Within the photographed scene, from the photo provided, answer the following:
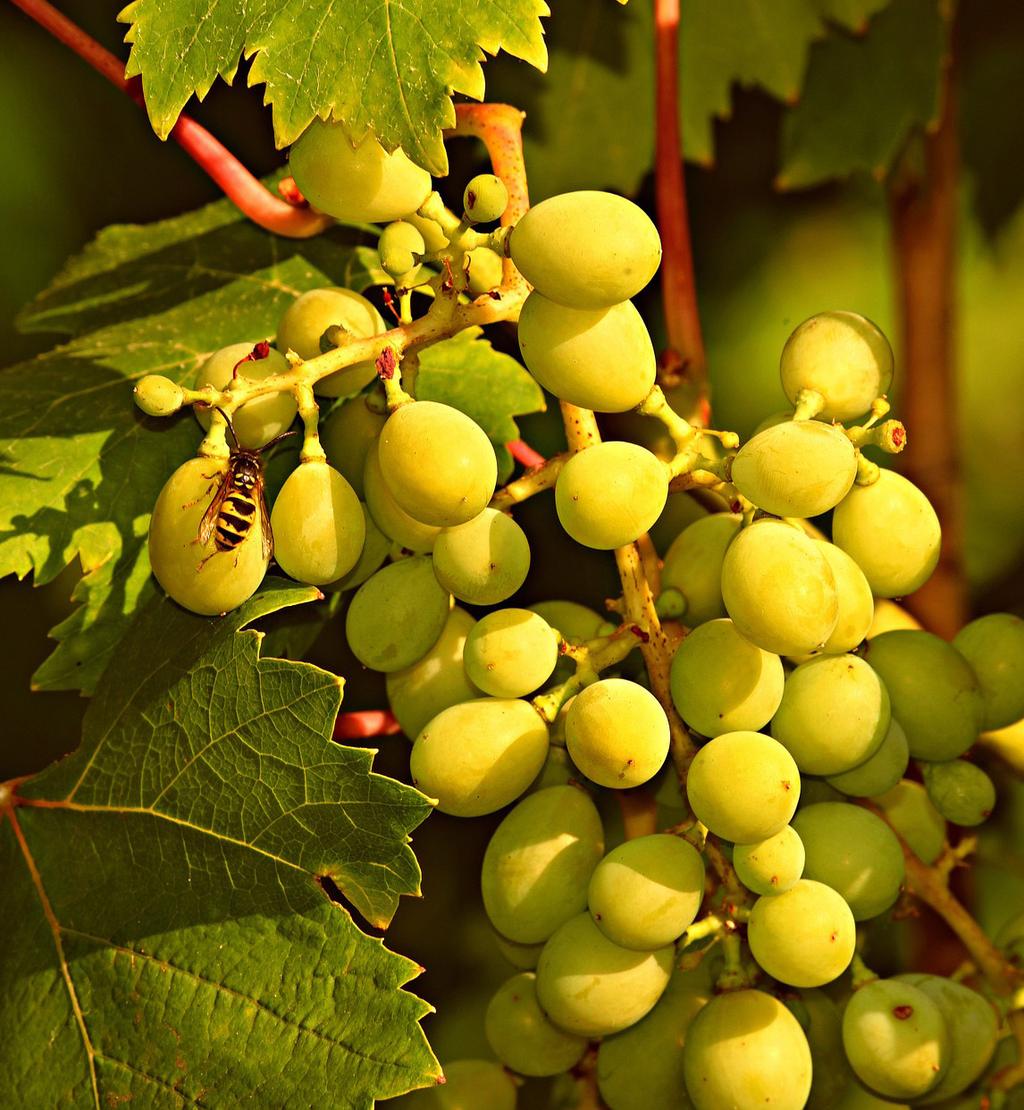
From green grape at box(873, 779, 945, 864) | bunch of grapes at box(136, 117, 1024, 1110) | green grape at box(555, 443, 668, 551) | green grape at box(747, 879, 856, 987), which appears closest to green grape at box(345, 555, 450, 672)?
bunch of grapes at box(136, 117, 1024, 1110)

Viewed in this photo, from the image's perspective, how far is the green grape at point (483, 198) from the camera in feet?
3.36

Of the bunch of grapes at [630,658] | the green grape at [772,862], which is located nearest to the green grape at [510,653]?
the bunch of grapes at [630,658]

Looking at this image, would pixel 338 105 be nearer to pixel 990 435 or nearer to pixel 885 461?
pixel 885 461

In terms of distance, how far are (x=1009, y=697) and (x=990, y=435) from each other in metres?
1.67

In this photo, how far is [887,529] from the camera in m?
1.14

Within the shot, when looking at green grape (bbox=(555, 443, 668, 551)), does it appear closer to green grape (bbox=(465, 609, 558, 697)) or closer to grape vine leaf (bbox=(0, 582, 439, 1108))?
green grape (bbox=(465, 609, 558, 697))

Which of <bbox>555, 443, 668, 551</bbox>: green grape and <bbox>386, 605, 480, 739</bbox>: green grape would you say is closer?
<bbox>555, 443, 668, 551</bbox>: green grape

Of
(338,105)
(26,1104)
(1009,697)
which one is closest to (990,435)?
(1009,697)

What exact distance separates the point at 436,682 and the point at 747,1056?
390 millimetres

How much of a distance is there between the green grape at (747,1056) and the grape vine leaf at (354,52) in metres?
0.71

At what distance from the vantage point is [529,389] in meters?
1.37

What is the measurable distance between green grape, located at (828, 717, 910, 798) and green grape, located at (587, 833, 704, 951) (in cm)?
19

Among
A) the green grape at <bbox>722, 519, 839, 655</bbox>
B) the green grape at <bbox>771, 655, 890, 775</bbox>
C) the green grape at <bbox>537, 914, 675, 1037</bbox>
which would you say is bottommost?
the green grape at <bbox>537, 914, 675, 1037</bbox>

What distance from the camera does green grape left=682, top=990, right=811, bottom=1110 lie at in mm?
1058
